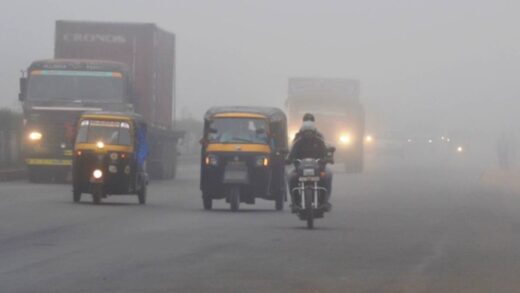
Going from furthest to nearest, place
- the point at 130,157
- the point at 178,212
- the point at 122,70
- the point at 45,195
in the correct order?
the point at 122,70 → the point at 45,195 → the point at 130,157 → the point at 178,212

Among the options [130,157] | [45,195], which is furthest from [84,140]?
[45,195]

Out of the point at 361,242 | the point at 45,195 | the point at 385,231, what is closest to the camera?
the point at 361,242

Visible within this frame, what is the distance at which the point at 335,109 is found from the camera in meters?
52.1

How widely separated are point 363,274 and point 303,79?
3938cm

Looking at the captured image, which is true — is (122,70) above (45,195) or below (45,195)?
above

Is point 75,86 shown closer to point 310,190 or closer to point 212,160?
point 212,160

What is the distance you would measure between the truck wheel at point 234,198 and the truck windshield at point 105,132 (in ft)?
10.7

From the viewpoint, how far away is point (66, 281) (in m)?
12.7

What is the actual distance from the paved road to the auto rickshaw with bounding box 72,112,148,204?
1.85ft

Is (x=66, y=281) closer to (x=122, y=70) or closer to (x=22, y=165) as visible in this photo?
(x=122, y=70)

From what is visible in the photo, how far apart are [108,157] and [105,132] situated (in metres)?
0.85

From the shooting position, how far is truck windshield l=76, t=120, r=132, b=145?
90.2ft

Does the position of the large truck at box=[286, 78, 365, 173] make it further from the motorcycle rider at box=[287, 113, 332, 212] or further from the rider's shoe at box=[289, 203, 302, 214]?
the rider's shoe at box=[289, 203, 302, 214]

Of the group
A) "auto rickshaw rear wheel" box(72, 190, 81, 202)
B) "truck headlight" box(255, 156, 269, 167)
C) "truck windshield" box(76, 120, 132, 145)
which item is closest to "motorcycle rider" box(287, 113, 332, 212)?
"truck headlight" box(255, 156, 269, 167)
